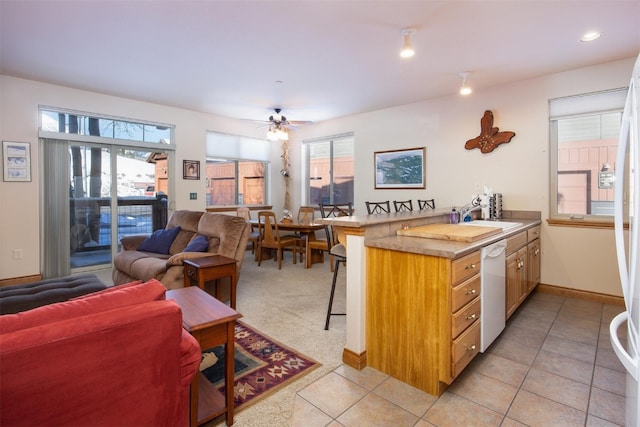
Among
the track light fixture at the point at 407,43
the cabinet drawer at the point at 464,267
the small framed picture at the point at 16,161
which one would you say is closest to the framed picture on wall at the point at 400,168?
the track light fixture at the point at 407,43

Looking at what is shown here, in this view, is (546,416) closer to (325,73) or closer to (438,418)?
(438,418)

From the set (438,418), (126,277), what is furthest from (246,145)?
(438,418)

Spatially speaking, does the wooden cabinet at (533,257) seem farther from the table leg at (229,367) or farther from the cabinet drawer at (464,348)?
the table leg at (229,367)

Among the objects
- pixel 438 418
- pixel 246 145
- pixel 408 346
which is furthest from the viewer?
pixel 246 145

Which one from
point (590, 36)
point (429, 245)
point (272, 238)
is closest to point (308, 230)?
point (272, 238)

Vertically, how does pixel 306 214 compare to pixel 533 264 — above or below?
above

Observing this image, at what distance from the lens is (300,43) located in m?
3.02

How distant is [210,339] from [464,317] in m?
1.45

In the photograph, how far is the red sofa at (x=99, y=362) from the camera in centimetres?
86

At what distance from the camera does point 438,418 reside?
1.69 meters

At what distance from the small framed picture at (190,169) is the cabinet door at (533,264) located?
16.8 ft

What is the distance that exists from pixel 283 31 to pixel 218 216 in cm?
202

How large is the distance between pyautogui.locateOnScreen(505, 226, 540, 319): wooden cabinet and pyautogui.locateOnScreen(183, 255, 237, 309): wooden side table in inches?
94.9

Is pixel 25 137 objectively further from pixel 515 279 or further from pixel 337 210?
pixel 515 279
